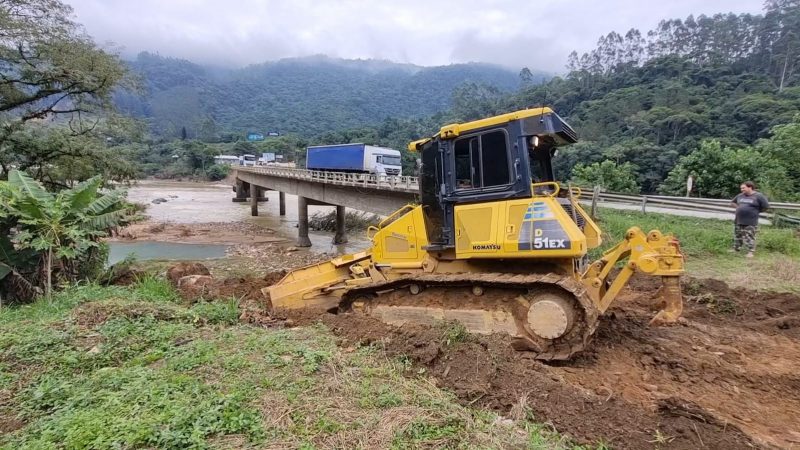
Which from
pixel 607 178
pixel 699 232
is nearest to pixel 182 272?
pixel 699 232

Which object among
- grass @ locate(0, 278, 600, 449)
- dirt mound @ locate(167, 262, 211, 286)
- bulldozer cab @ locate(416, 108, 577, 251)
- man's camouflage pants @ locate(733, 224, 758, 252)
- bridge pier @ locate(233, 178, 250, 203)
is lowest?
grass @ locate(0, 278, 600, 449)

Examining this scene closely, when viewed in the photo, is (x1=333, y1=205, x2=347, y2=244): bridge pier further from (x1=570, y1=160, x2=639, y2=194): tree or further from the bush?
the bush

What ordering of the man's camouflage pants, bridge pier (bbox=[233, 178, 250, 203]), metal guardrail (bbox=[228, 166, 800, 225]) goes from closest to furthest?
1. the man's camouflage pants
2. metal guardrail (bbox=[228, 166, 800, 225])
3. bridge pier (bbox=[233, 178, 250, 203])

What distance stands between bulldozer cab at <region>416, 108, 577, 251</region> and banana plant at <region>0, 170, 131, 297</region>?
605 centimetres

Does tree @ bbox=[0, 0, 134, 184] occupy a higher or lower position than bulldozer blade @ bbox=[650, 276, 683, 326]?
higher

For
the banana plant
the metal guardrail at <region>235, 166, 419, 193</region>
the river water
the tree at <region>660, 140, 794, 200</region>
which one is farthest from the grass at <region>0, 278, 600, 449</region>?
the tree at <region>660, 140, 794, 200</region>

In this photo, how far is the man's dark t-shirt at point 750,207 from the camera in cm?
1005

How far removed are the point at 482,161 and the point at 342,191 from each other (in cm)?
1622

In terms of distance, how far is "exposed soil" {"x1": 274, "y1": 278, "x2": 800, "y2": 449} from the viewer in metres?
3.57

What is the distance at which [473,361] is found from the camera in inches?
173

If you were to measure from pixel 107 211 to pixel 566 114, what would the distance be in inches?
2788

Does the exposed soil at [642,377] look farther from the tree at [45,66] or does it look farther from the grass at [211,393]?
the tree at [45,66]

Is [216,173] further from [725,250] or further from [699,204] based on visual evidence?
[725,250]

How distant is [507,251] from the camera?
5.26 meters
